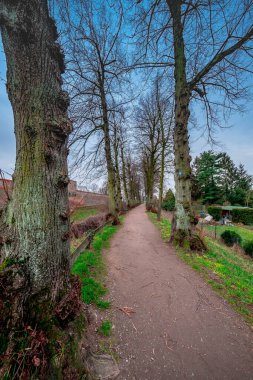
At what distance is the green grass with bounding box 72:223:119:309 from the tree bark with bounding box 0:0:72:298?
5.29 ft

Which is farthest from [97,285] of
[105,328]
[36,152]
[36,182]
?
[36,152]

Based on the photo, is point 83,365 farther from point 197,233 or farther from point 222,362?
point 197,233

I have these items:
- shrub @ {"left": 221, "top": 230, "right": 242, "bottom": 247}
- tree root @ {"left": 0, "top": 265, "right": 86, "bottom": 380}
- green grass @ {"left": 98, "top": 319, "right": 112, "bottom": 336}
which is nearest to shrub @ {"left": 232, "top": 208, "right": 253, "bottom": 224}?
shrub @ {"left": 221, "top": 230, "right": 242, "bottom": 247}

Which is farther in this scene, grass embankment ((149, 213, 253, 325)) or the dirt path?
grass embankment ((149, 213, 253, 325))

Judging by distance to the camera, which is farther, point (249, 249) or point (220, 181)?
point (220, 181)

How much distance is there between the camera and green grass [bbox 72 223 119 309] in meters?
3.15

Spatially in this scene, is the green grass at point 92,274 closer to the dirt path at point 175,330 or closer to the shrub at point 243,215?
the dirt path at point 175,330

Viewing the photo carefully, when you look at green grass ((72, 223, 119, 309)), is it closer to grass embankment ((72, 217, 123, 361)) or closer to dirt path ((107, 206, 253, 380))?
grass embankment ((72, 217, 123, 361))

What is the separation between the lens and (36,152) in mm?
1779

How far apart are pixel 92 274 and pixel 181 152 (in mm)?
5009

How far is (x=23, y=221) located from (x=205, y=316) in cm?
318

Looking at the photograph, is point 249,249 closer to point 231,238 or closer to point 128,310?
point 231,238

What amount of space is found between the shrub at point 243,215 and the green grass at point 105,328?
2590cm

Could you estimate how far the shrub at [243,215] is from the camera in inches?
890
